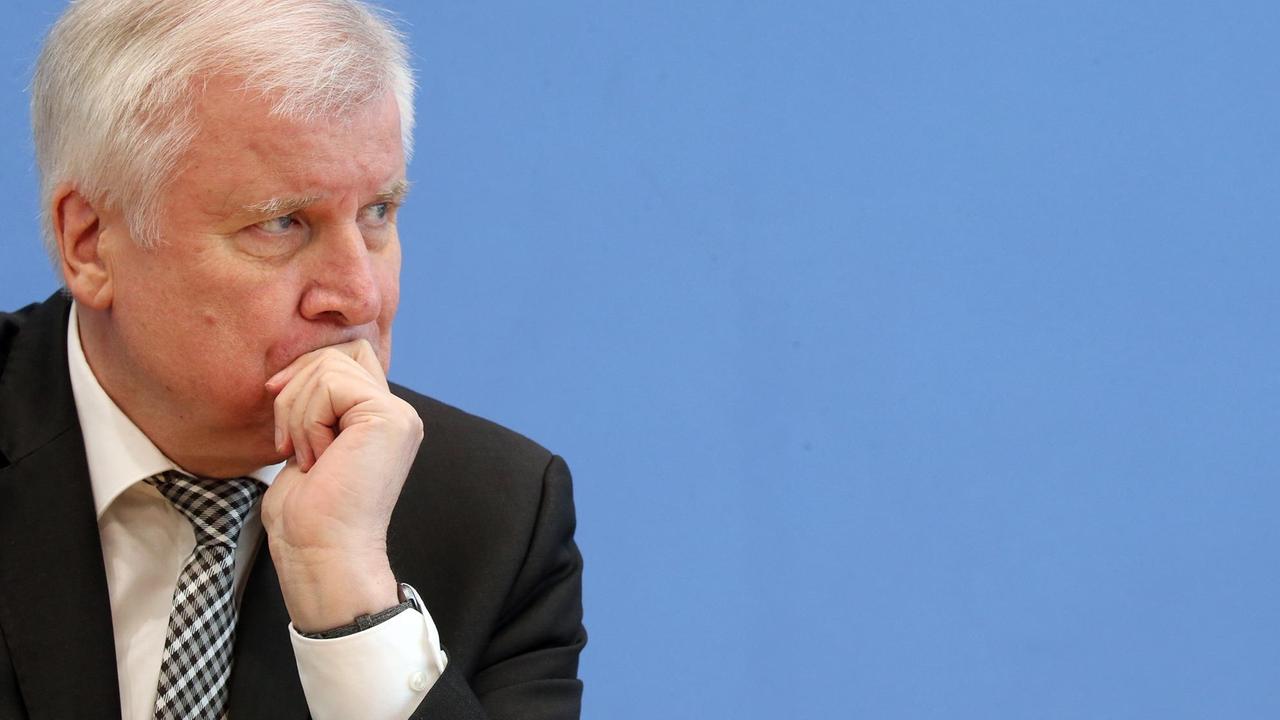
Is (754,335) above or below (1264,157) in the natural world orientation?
below

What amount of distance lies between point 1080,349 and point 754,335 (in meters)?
0.53

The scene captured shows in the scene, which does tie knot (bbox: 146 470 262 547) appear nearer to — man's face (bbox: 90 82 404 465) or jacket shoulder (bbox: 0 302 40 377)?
man's face (bbox: 90 82 404 465)

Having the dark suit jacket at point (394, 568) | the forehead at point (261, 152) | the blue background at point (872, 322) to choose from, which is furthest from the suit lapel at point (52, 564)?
the blue background at point (872, 322)

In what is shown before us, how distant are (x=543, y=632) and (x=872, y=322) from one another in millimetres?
993

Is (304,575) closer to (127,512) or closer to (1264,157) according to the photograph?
(127,512)

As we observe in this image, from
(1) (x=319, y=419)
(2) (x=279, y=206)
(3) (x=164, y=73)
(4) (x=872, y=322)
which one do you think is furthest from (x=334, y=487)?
(4) (x=872, y=322)

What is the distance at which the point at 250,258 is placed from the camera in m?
1.49

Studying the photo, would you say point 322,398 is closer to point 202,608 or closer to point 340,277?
point 340,277

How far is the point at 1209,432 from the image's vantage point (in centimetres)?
252

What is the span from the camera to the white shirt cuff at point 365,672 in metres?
1.47

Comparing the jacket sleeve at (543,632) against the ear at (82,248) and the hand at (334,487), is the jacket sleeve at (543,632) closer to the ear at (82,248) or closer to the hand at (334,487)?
the hand at (334,487)

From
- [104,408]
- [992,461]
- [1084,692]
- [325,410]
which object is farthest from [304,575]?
[1084,692]

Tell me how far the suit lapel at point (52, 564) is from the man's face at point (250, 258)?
0.36ft

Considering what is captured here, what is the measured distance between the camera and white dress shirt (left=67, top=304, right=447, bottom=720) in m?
1.48
